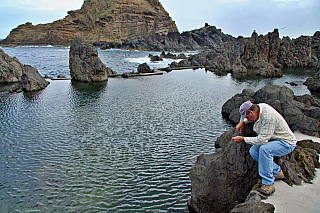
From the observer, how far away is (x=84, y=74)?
39.3m

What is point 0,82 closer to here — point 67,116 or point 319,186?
point 67,116

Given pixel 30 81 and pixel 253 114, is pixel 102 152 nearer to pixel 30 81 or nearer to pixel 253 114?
pixel 253 114

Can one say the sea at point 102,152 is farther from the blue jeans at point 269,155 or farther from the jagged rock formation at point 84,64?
the jagged rock formation at point 84,64

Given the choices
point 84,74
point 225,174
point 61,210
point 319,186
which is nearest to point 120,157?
point 61,210

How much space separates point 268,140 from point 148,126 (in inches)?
450

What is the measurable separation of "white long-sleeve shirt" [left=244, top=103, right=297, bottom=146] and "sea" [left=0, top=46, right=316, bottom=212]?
4.25 metres

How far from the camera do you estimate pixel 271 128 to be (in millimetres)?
5266

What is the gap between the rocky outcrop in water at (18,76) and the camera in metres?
29.7

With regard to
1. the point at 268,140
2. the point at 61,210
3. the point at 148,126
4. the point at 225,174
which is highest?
the point at 268,140

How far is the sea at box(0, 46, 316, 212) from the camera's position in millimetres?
8180

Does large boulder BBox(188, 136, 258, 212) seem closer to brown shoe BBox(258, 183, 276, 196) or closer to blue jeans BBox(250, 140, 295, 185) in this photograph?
blue jeans BBox(250, 140, 295, 185)

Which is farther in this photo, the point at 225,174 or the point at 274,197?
the point at 225,174

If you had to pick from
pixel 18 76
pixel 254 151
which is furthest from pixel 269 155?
pixel 18 76

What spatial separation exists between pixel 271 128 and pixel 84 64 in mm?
40150
